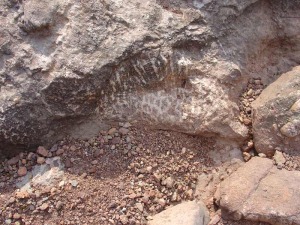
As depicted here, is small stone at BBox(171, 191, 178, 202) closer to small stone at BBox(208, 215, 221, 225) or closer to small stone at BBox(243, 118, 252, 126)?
small stone at BBox(208, 215, 221, 225)

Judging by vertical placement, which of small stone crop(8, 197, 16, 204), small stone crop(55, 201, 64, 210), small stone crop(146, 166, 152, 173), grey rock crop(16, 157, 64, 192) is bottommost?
small stone crop(55, 201, 64, 210)

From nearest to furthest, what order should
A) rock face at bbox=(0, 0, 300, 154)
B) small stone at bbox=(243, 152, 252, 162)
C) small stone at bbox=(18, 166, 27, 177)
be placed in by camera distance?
rock face at bbox=(0, 0, 300, 154) < small stone at bbox=(18, 166, 27, 177) < small stone at bbox=(243, 152, 252, 162)

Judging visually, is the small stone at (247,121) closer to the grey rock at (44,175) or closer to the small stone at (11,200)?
the grey rock at (44,175)

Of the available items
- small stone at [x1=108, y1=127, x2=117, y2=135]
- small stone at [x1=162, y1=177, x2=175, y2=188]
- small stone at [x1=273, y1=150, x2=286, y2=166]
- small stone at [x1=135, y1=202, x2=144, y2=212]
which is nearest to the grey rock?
small stone at [x1=108, y1=127, x2=117, y2=135]

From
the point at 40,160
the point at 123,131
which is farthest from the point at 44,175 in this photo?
the point at 123,131

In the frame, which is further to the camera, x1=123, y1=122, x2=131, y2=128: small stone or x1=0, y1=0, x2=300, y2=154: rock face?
x1=123, y1=122, x2=131, y2=128: small stone

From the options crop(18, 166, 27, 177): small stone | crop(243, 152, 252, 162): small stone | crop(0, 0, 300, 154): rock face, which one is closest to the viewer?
crop(0, 0, 300, 154): rock face
